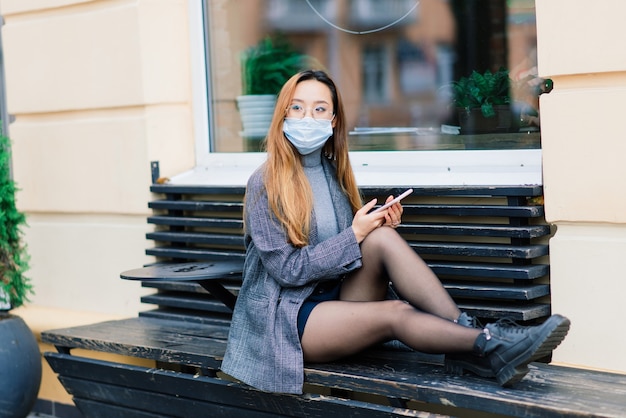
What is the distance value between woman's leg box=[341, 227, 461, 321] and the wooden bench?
0.23 meters

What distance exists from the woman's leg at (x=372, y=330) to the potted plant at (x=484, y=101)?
108 centimetres

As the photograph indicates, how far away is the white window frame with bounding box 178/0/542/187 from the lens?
401 centimetres

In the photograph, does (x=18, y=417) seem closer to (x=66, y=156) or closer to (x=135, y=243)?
(x=135, y=243)

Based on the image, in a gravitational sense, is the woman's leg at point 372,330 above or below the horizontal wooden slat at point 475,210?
below

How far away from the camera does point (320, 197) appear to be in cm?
382

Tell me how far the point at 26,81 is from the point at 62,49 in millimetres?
338

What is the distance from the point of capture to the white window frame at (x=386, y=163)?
13.1 feet

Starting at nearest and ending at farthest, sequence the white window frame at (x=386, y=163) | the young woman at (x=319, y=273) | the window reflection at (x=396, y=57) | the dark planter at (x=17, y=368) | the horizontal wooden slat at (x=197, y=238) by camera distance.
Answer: the young woman at (x=319, y=273)
the white window frame at (x=386, y=163)
the window reflection at (x=396, y=57)
the horizontal wooden slat at (x=197, y=238)
the dark planter at (x=17, y=368)

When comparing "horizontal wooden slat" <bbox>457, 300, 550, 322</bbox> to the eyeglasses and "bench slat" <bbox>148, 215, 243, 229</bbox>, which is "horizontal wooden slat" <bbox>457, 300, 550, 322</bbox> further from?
"bench slat" <bbox>148, 215, 243, 229</bbox>

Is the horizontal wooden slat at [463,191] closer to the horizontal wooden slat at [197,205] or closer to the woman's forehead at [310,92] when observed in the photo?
the woman's forehead at [310,92]

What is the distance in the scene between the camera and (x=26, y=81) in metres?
5.39

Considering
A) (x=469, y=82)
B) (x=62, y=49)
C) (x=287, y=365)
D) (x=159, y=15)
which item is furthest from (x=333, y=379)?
(x=62, y=49)

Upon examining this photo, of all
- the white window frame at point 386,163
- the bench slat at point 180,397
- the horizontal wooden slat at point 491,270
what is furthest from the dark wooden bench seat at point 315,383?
the white window frame at point 386,163

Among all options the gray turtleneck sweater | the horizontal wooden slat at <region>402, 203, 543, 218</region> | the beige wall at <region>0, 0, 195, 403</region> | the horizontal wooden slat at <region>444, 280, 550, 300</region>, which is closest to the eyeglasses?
the gray turtleneck sweater
